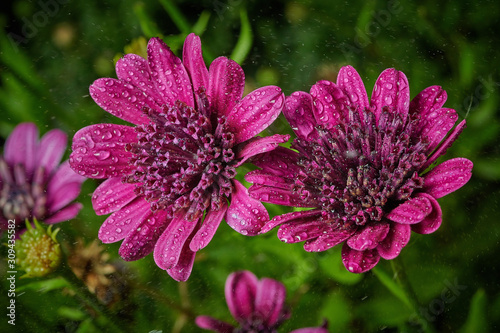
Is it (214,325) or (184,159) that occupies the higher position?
(184,159)

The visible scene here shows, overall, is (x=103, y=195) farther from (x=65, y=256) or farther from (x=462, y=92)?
(x=462, y=92)

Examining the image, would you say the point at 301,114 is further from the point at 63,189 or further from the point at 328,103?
the point at 63,189

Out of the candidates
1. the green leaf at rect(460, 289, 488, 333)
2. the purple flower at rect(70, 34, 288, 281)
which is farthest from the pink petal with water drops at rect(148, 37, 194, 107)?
the green leaf at rect(460, 289, 488, 333)

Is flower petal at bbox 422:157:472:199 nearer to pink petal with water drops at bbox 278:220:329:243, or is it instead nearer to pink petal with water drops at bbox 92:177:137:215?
pink petal with water drops at bbox 278:220:329:243

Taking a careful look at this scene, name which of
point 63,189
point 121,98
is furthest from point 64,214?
point 121,98

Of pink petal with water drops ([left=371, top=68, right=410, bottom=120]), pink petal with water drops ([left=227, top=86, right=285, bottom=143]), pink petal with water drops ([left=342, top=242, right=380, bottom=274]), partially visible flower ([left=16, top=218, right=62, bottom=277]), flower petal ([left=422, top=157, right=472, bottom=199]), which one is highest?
pink petal with water drops ([left=371, top=68, right=410, bottom=120])

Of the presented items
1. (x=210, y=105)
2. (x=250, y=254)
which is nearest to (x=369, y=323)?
(x=250, y=254)

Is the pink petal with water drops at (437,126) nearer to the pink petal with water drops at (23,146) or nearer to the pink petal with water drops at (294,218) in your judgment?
the pink petal with water drops at (294,218)
